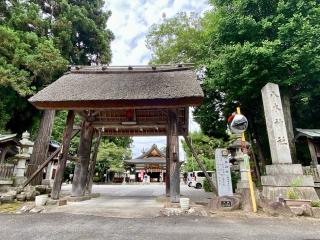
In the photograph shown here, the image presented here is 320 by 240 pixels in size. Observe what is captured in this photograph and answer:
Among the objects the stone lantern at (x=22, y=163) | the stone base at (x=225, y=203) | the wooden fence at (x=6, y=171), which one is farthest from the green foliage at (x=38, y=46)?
the stone base at (x=225, y=203)

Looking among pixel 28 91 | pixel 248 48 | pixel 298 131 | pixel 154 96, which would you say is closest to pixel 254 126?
pixel 298 131

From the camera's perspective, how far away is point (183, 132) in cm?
894

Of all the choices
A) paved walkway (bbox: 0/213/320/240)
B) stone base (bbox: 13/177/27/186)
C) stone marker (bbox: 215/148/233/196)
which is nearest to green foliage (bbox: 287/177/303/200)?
paved walkway (bbox: 0/213/320/240)

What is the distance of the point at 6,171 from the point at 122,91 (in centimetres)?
695

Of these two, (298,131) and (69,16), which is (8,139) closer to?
(69,16)

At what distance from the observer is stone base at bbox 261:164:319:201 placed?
315 inches

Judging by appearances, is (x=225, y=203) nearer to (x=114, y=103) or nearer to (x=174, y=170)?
(x=174, y=170)

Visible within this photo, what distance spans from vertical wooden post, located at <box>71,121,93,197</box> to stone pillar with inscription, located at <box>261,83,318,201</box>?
724cm

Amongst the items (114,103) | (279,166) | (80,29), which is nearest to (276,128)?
(279,166)

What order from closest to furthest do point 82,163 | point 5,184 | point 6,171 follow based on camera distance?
1. point 82,163
2. point 5,184
3. point 6,171

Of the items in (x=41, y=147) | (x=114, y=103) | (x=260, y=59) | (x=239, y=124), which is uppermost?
(x=260, y=59)

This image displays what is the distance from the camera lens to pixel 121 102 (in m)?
7.53

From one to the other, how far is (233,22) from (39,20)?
35.6 feet

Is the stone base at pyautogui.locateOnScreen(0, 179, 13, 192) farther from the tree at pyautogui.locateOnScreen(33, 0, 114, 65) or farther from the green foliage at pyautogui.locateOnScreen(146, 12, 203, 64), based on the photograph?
the green foliage at pyautogui.locateOnScreen(146, 12, 203, 64)
